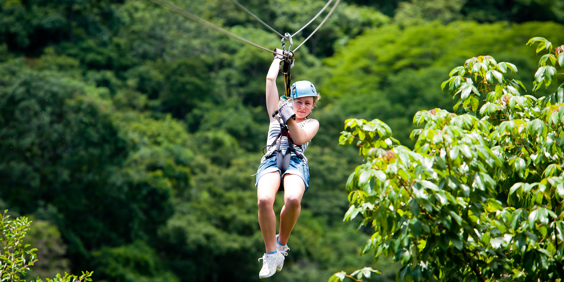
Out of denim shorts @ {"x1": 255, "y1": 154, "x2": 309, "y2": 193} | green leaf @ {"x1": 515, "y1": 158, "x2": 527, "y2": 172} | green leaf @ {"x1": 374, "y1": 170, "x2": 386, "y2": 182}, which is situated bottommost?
green leaf @ {"x1": 374, "y1": 170, "x2": 386, "y2": 182}

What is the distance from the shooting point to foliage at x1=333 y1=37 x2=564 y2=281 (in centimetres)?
361

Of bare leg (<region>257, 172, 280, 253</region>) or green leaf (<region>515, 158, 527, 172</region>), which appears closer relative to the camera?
green leaf (<region>515, 158, 527, 172</region>)

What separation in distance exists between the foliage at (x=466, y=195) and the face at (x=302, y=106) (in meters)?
0.52

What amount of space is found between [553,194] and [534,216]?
46 cm

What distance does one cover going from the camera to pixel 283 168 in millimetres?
4688

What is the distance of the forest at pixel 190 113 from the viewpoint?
22.2m

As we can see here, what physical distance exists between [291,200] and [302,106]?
0.85 metres

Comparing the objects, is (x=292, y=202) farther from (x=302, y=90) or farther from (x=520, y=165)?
(x=520, y=165)

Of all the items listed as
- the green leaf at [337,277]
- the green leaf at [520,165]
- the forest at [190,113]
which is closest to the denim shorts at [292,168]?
the green leaf at [337,277]

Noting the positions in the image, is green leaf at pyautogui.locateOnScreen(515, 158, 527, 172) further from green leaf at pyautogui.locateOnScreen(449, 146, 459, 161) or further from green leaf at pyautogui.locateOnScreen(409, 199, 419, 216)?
green leaf at pyautogui.locateOnScreen(409, 199, 419, 216)

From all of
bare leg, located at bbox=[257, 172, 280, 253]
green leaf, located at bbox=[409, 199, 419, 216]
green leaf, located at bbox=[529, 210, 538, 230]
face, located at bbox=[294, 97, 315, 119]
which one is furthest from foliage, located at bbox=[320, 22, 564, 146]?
green leaf, located at bbox=[409, 199, 419, 216]

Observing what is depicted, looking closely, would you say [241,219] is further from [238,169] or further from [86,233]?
[86,233]

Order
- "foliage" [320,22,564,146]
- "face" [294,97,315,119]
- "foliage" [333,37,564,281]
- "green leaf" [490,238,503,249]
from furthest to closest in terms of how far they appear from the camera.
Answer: "foliage" [320,22,564,146], "face" [294,97,315,119], "green leaf" [490,238,503,249], "foliage" [333,37,564,281]

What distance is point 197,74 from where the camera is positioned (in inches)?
1414
